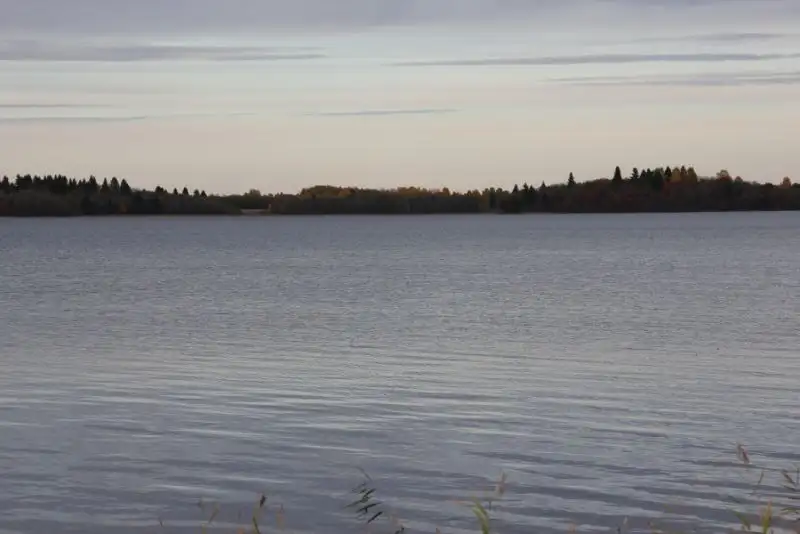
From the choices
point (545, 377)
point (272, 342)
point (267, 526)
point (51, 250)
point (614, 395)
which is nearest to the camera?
point (267, 526)

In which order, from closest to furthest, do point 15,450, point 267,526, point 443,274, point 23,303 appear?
point 267,526 < point 15,450 < point 23,303 < point 443,274

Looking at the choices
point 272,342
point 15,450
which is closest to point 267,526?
point 15,450

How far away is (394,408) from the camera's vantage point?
74.6ft

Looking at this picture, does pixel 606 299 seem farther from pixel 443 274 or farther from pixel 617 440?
pixel 617 440

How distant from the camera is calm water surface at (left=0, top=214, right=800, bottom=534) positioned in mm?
15703

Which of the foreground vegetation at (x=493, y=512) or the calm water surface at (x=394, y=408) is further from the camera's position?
the calm water surface at (x=394, y=408)

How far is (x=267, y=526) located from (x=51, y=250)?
424ft

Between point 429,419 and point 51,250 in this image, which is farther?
point 51,250

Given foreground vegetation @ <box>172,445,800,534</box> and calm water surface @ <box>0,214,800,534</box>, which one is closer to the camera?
foreground vegetation @ <box>172,445,800,534</box>

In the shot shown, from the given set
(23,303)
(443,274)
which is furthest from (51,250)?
(23,303)

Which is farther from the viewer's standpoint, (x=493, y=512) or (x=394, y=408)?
(x=394, y=408)

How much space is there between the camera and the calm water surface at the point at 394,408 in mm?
15703

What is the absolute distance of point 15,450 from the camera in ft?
61.4

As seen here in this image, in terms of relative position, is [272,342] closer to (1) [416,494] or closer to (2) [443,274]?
(1) [416,494]
